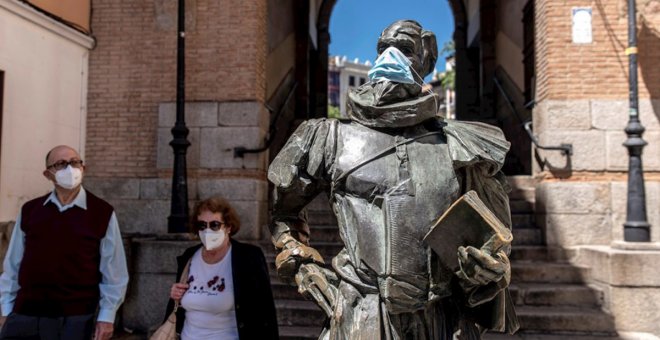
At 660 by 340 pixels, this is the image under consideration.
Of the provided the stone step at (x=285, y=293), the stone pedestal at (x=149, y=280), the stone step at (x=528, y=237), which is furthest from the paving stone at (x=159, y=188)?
the stone step at (x=528, y=237)

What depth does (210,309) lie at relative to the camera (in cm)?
314

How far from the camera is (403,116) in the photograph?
1.79 meters

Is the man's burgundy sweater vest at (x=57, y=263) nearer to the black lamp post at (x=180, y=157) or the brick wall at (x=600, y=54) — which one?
the black lamp post at (x=180, y=157)

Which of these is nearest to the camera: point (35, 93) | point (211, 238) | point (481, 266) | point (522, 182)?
point (481, 266)

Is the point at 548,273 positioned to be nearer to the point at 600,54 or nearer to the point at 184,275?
the point at 600,54

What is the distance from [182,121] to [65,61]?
203cm

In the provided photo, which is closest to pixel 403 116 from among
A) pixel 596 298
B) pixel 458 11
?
pixel 596 298

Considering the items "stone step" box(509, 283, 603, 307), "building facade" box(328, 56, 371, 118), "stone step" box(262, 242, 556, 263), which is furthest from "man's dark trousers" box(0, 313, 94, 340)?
"building facade" box(328, 56, 371, 118)

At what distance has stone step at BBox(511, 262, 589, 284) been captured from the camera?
5867 millimetres

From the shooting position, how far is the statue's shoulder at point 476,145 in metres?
1.74

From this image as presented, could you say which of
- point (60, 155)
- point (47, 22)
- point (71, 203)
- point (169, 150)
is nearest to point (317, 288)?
point (71, 203)

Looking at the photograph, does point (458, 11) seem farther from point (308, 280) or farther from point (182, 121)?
point (308, 280)

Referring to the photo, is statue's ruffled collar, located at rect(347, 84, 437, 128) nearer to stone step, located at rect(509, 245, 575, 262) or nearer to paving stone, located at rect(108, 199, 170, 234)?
stone step, located at rect(509, 245, 575, 262)

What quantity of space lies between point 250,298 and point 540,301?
3.67 meters
